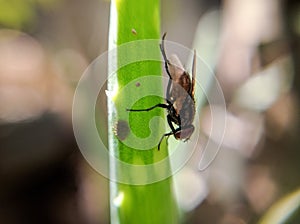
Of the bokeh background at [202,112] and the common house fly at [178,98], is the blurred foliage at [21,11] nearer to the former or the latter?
the bokeh background at [202,112]

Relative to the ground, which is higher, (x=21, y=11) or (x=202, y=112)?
(x=21, y=11)

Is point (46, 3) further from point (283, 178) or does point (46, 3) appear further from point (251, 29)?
point (283, 178)

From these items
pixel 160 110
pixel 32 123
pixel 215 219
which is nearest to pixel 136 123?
pixel 160 110

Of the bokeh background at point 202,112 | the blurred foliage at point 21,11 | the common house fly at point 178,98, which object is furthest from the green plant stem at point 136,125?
the blurred foliage at point 21,11

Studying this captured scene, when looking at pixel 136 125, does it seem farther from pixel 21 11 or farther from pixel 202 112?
pixel 21 11

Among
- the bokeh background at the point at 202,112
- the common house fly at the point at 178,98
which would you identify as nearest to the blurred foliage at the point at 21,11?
the bokeh background at the point at 202,112

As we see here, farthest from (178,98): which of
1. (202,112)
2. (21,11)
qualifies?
(21,11)

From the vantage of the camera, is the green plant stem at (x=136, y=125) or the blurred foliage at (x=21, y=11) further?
the blurred foliage at (x=21, y=11)

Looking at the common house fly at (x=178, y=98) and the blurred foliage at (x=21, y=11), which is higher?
the blurred foliage at (x=21, y=11)
